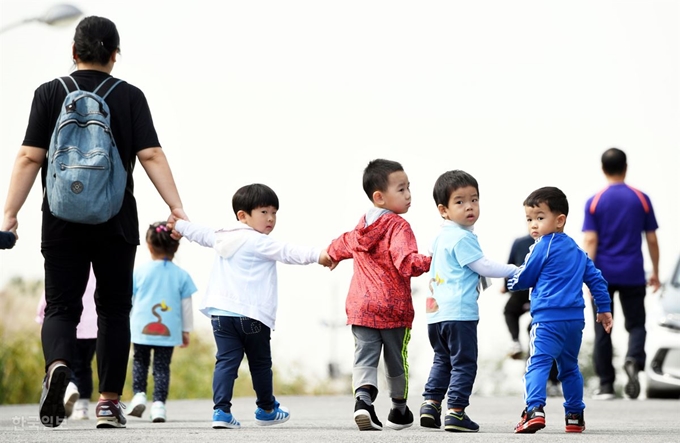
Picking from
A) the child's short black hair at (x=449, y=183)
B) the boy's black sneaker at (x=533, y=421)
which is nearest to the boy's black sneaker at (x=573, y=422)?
the boy's black sneaker at (x=533, y=421)

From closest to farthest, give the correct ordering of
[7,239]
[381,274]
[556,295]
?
1. [7,239]
2. [556,295]
3. [381,274]

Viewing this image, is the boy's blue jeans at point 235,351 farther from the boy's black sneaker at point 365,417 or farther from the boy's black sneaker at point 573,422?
the boy's black sneaker at point 573,422

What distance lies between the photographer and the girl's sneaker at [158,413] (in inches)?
377

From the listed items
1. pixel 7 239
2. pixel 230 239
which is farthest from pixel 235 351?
pixel 7 239

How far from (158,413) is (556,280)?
3456mm

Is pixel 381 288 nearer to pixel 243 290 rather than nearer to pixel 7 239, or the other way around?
pixel 243 290

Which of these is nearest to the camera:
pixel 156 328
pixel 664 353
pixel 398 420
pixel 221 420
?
pixel 398 420

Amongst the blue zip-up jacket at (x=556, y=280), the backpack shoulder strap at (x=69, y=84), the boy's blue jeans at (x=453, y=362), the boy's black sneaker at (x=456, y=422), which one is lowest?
the boy's black sneaker at (x=456, y=422)

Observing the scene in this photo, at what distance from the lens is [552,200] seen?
25.2ft

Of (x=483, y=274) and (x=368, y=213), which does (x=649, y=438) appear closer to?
(x=483, y=274)

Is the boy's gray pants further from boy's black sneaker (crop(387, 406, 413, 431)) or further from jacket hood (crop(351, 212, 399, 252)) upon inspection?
jacket hood (crop(351, 212, 399, 252))

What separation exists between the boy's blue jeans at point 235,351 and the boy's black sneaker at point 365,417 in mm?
773

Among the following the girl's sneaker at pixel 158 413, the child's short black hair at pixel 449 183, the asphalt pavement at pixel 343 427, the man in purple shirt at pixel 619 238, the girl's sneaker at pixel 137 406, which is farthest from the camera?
the man in purple shirt at pixel 619 238

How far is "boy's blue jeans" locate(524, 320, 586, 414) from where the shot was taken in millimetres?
7453
